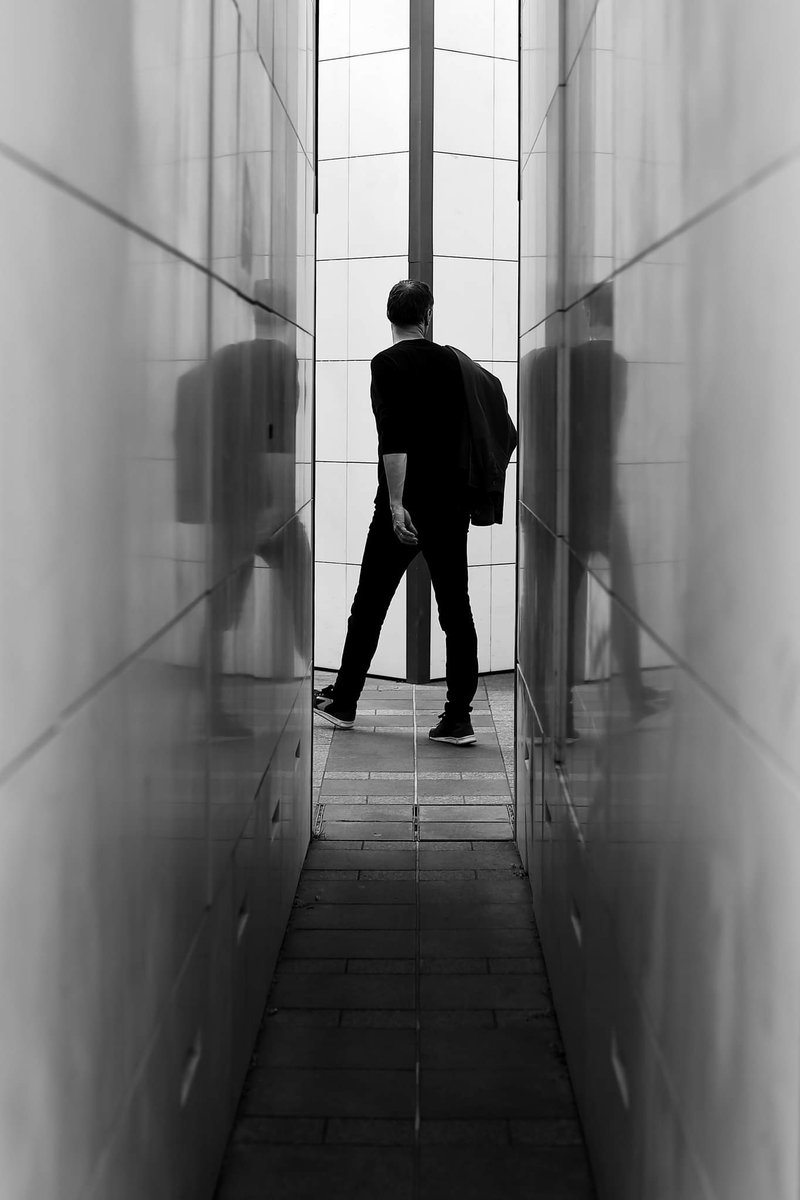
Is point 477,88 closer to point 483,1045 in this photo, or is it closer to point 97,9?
point 483,1045

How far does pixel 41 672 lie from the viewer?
1.32 metres

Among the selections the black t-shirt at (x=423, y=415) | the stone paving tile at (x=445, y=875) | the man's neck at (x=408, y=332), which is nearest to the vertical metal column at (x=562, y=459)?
the stone paving tile at (x=445, y=875)

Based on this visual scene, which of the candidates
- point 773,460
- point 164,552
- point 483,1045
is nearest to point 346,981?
point 483,1045

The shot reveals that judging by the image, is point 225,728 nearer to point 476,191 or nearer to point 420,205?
point 420,205

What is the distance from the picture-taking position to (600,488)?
258cm

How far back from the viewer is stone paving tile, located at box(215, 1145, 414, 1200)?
262 centimetres

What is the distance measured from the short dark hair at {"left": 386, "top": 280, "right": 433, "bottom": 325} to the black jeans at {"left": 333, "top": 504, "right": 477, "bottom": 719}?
0.79 m

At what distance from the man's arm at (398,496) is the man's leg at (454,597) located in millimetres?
101

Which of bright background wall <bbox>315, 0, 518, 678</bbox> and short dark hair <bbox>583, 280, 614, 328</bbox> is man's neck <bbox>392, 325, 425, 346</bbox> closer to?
bright background wall <bbox>315, 0, 518, 678</bbox>

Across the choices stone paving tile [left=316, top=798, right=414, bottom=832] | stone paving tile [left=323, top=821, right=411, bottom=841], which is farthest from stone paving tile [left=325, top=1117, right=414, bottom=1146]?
stone paving tile [left=316, top=798, right=414, bottom=832]

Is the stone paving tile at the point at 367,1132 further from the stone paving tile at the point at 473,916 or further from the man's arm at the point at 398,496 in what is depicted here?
the man's arm at the point at 398,496

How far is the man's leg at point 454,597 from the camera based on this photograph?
583 cm

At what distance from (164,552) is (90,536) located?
0.45 metres

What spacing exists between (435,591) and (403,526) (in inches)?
→ 14.9
